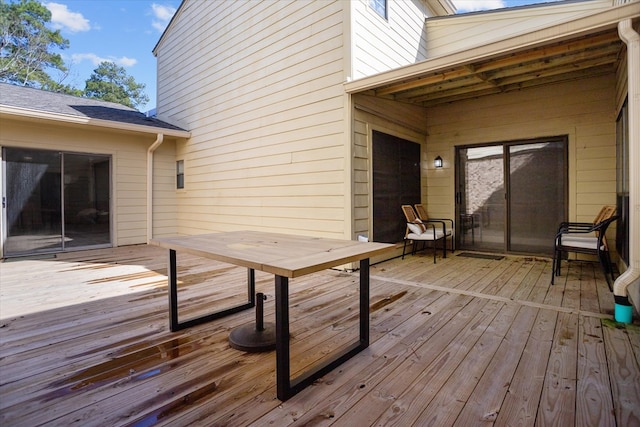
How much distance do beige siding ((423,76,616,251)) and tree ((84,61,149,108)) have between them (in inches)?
868

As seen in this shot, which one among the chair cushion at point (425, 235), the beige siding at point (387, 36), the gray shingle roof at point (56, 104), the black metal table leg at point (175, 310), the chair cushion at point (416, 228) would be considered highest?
the beige siding at point (387, 36)

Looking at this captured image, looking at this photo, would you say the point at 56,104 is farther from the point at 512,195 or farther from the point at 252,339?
the point at 512,195

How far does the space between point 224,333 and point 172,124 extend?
273 inches

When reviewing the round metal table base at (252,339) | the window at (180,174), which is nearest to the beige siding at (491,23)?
the round metal table base at (252,339)

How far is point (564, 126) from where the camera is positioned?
4.86m

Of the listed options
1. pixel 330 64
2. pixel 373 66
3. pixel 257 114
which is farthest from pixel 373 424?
pixel 257 114

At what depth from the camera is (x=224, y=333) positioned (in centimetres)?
238

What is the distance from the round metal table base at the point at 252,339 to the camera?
6.89 feet

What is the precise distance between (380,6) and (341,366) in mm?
5265

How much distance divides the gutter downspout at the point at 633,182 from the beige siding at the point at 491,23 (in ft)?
8.01

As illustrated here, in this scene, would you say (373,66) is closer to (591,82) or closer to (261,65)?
(261,65)

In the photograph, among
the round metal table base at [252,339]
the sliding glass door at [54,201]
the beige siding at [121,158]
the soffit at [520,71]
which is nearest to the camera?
the round metal table base at [252,339]

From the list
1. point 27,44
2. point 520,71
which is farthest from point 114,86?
point 520,71

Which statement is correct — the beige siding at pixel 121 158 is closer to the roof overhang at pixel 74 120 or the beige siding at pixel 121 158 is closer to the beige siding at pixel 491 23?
the roof overhang at pixel 74 120
